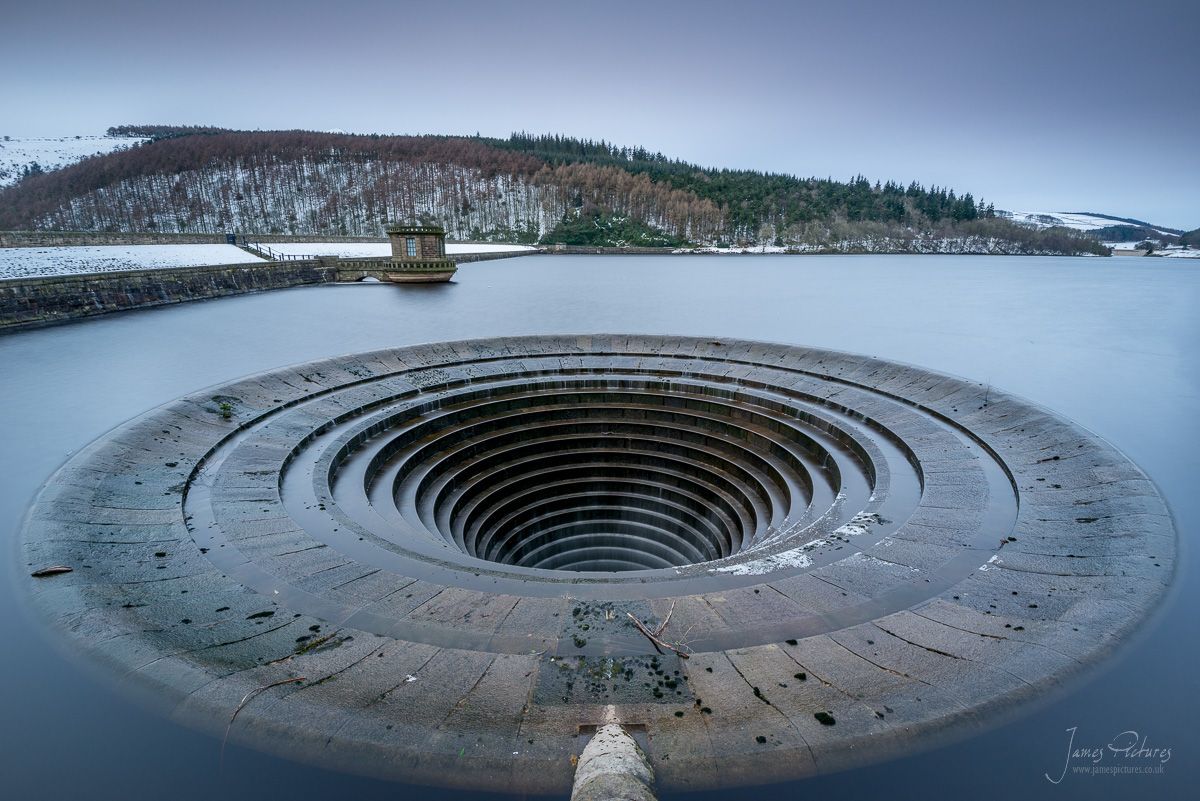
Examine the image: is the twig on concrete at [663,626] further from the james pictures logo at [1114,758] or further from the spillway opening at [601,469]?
the spillway opening at [601,469]

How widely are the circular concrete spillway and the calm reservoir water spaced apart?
450 mm

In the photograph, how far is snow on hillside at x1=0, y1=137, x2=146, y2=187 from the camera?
151500 mm

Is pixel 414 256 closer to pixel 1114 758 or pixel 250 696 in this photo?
Answer: pixel 250 696

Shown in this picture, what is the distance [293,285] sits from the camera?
2670 inches

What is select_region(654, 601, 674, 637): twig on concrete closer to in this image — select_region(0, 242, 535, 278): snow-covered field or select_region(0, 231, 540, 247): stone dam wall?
select_region(0, 242, 535, 278): snow-covered field

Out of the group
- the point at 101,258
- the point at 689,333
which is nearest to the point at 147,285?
the point at 101,258

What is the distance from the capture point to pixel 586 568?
25359 millimetres

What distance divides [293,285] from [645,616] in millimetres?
71725

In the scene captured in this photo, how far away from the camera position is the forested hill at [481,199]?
138375 mm

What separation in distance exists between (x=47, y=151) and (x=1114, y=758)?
25780 centimetres

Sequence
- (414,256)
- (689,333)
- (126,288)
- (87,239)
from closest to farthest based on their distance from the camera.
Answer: (689,333), (126,288), (87,239), (414,256)

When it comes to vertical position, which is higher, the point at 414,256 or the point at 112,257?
the point at 414,256

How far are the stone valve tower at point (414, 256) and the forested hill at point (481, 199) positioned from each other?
85.8 meters

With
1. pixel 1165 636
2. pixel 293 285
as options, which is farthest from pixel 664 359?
pixel 293 285
